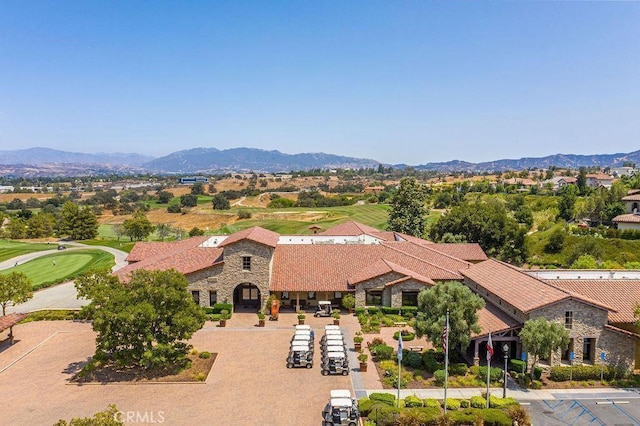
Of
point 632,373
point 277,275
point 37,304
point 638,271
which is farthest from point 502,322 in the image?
point 37,304

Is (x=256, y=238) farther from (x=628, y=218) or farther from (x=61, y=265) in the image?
(x=628, y=218)

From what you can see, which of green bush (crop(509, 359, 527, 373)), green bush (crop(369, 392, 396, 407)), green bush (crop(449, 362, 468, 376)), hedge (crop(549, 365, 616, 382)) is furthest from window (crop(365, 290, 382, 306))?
green bush (crop(369, 392, 396, 407))

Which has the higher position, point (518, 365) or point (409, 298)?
point (409, 298)

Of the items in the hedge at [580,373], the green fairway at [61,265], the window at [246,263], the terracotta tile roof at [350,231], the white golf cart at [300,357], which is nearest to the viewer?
the hedge at [580,373]

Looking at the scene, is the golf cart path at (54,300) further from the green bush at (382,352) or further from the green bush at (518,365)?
the green bush at (518,365)

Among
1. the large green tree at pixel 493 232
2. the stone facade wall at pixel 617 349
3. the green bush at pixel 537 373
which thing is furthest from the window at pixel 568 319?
the large green tree at pixel 493 232

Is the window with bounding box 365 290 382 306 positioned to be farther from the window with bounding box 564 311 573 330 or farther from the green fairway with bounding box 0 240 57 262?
the green fairway with bounding box 0 240 57 262

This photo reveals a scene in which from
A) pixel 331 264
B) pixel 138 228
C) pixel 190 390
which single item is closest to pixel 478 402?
pixel 190 390
